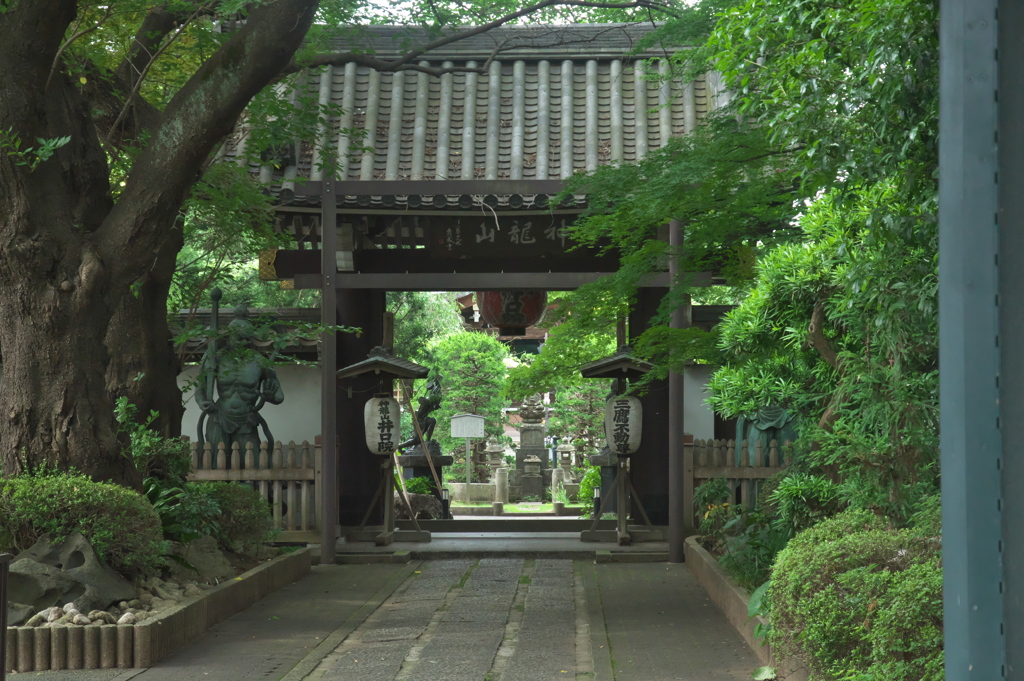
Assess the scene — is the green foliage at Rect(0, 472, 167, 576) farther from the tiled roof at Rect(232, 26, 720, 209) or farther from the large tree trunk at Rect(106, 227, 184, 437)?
the tiled roof at Rect(232, 26, 720, 209)

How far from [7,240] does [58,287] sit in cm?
43

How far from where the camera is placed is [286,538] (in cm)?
1095

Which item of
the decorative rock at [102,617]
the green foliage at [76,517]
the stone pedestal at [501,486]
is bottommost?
the stone pedestal at [501,486]

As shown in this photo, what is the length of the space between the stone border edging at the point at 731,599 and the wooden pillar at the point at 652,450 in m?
2.65

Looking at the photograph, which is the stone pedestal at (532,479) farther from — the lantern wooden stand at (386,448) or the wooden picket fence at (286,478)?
the wooden picket fence at (286,478)

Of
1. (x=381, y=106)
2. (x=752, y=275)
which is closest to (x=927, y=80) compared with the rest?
(x=752, y=275)

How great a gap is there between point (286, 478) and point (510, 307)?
148 inches

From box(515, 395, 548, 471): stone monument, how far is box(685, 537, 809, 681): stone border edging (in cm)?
1477

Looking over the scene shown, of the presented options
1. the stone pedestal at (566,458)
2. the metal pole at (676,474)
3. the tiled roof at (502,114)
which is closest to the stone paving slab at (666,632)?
the metal pole at (676,474)

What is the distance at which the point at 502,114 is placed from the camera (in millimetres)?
11570

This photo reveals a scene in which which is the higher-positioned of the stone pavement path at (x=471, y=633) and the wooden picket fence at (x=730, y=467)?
the wooden picket fence at (x=730, y=467)

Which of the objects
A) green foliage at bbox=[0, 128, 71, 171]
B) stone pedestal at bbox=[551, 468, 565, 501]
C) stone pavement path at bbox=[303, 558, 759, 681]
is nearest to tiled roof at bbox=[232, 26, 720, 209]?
green foliage at bbox=[0, 128, 71, 171]

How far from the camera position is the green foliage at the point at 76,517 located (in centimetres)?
601

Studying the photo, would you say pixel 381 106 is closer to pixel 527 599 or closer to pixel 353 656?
pixel 527 599
